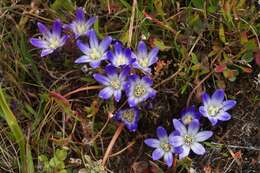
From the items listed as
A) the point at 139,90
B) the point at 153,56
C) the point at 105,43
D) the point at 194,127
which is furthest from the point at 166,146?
the point at 105,43

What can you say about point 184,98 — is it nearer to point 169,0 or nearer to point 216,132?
point 216,132

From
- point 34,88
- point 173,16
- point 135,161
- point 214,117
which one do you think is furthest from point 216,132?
point 34,88

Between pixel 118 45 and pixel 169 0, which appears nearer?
pixel 118 45

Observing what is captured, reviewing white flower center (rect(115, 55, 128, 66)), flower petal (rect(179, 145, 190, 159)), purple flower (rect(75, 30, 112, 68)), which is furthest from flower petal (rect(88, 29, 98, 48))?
flower petal (rect(179, 145, 190, 159))

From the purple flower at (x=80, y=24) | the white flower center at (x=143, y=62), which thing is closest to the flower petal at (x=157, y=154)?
the white flower center at (x=143, y=62)

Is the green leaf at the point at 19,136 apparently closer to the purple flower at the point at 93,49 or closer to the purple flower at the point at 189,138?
the purple flower at the point at 93,49
